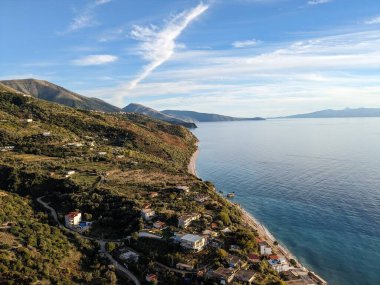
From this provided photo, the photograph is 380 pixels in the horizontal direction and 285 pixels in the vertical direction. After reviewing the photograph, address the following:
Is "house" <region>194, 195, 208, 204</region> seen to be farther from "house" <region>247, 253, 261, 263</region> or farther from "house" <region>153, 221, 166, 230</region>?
"house" <region>247, 253, 261, 263</region>

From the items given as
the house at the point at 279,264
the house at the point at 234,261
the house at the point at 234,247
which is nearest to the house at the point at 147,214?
the house at the point at 234,247

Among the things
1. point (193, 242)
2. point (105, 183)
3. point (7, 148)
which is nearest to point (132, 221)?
point (193, 242)

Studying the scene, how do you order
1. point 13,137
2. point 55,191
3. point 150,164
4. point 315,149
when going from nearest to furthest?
point 55,191 < point 150,164 < point 13,137 < point 315,149

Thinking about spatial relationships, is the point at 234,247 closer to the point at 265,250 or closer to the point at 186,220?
the point at 265,250

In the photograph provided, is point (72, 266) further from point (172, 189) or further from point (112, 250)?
point (172, 189)

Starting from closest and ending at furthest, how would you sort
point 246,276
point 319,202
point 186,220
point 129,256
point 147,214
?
point 246,276 → point 129,256 → point 186,220 → point 147,214 → point 319,202

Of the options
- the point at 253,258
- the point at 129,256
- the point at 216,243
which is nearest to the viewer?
the point at 129,256

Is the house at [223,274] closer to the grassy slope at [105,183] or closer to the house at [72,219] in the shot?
the grassy slope at [105,183]

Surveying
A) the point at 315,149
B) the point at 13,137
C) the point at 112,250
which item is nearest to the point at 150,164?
the point at 13,137
